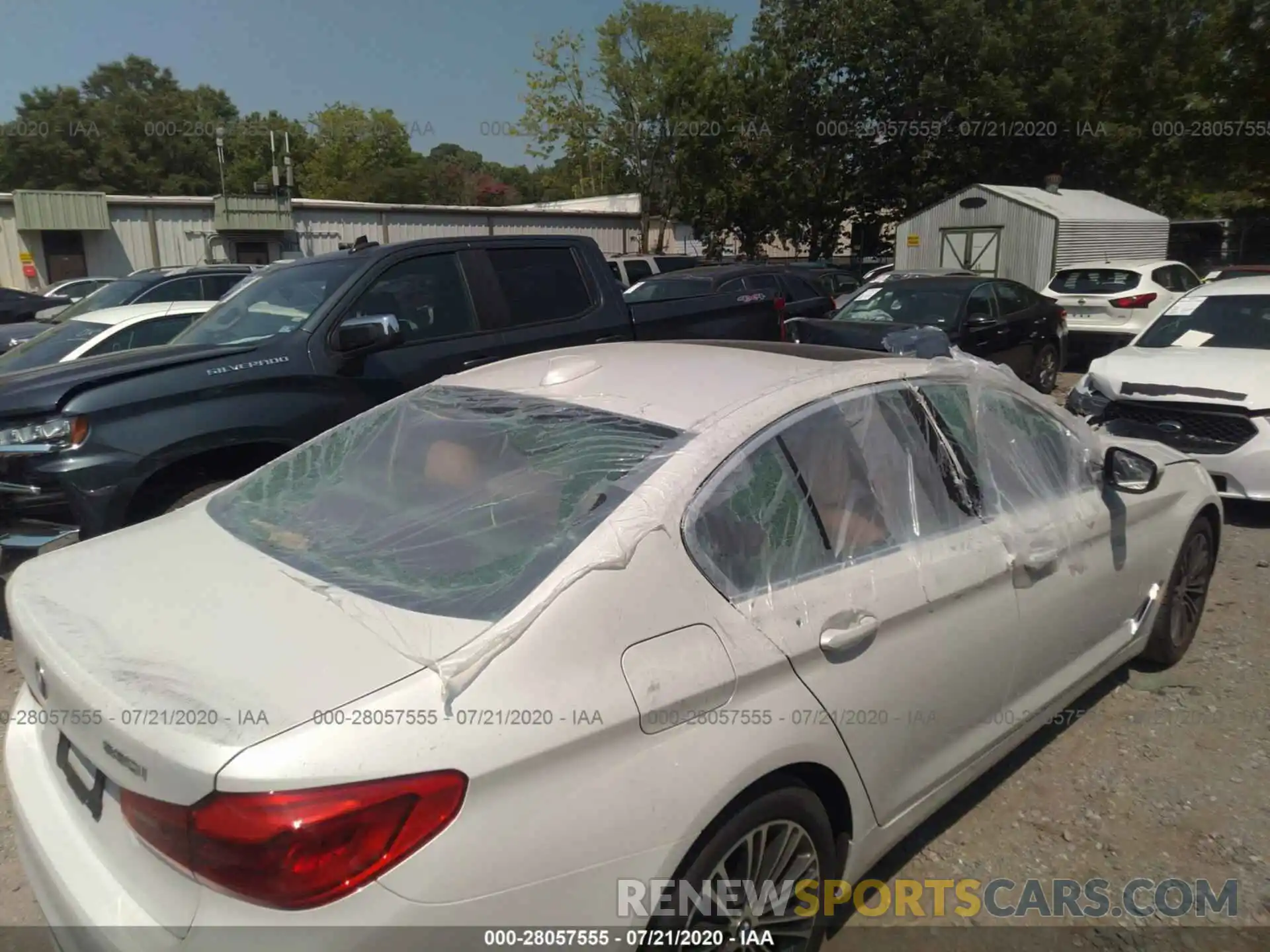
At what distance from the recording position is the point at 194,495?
438 centimetres

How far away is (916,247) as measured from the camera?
22391mm

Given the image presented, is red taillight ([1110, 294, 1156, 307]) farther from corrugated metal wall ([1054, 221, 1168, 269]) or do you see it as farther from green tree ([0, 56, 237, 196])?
green tree ([0, 56, 237, 196])

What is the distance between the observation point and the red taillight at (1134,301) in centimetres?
1273

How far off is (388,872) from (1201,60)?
32.4 metres

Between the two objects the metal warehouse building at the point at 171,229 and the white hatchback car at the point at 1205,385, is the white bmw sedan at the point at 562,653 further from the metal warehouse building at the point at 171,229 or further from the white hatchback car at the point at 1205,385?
the metal warehouse building at the point at 171,229

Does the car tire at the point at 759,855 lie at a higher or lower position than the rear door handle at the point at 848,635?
lower

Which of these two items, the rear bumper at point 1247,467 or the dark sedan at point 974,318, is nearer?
the rear bumper at point 1247,467

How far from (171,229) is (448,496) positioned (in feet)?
93.9

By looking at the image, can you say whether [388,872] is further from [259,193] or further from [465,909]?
[259,193]

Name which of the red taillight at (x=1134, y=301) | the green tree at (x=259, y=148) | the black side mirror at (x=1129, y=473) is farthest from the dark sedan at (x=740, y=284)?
the green tree at (x=259, y=148)

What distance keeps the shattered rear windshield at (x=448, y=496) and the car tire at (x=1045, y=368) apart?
9.54 m

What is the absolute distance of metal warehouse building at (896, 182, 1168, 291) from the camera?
63.3 ft

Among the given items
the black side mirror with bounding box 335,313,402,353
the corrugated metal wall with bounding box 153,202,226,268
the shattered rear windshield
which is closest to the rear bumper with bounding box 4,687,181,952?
the shattered rear windshield
